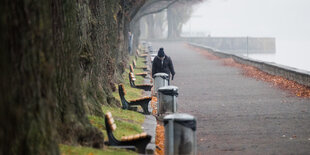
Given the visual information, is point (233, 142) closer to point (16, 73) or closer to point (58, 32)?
point (58, 32)

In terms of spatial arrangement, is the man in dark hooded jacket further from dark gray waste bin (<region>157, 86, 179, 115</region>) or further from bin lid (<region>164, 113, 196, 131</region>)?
bin lid (<region>164, 113, 196, 131</region>)

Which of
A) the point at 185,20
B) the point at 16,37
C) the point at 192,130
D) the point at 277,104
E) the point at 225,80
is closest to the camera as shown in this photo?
the point at 16,37

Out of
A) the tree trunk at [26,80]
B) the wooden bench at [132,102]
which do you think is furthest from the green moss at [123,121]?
the tree trunk at [26,80]

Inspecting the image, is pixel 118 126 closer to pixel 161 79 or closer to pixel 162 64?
pixel 161 79

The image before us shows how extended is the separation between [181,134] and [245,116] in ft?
19.6

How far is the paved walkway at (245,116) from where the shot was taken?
34.5 ft

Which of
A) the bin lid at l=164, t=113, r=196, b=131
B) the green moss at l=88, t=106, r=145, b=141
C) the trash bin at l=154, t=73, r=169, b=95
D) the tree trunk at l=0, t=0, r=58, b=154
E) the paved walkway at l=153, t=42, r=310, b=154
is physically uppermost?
the tree trunk at l=0, t=0, r=58, b=154

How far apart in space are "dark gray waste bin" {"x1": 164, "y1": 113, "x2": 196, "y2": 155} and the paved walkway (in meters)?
1.84

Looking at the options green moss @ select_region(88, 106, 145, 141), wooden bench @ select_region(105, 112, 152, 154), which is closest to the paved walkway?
green moss @ select_region(88, 106, 145, 141)

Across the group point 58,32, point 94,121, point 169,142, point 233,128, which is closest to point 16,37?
point 58,32

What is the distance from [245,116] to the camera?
1410cm

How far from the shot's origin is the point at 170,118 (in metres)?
8.45

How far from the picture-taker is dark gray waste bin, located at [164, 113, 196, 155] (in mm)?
8331

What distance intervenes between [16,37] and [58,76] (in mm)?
2706
